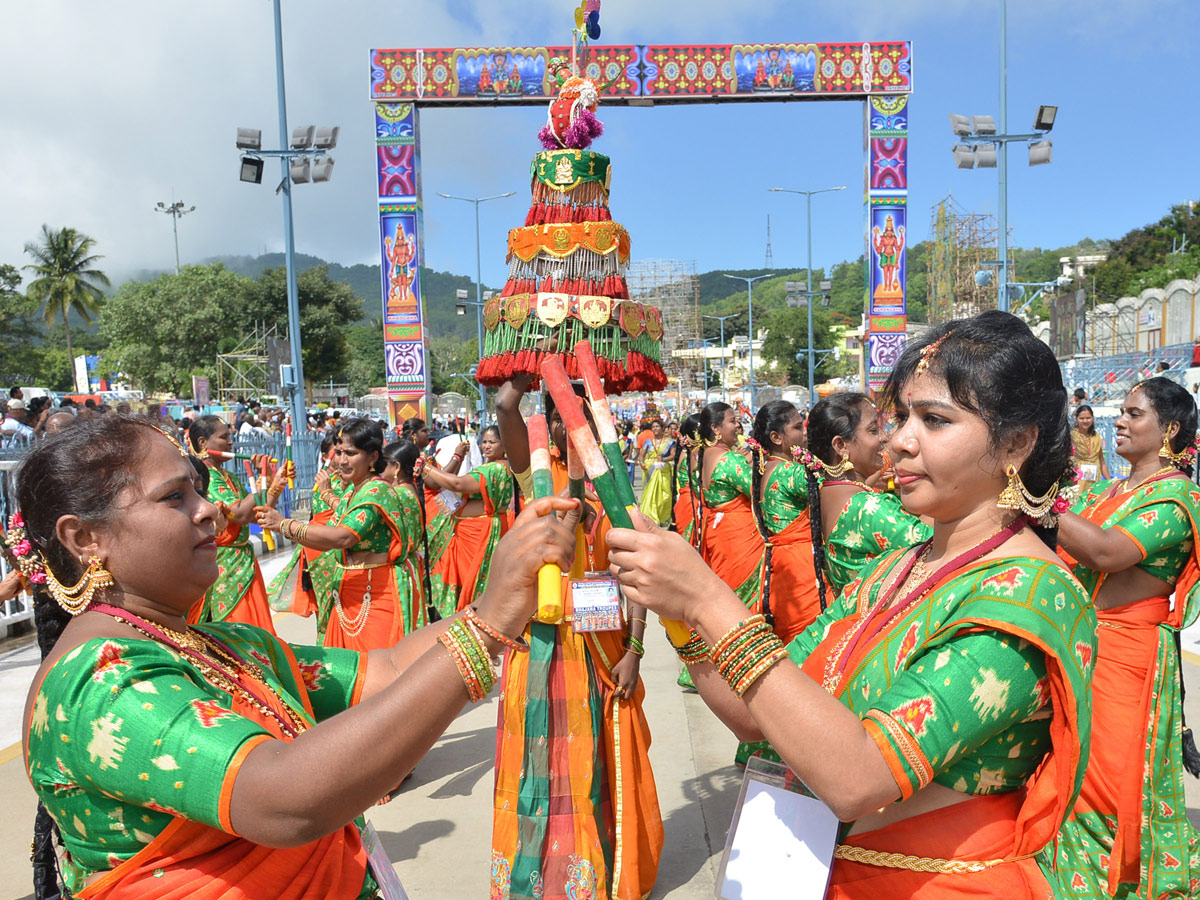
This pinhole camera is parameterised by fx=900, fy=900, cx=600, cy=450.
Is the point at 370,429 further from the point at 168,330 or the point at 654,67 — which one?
the point at 168,330

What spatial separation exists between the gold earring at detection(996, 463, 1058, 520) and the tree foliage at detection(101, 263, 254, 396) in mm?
47037

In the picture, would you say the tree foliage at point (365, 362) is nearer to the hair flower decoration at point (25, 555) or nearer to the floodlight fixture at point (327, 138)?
the floodlight fixture at point (327, 138)

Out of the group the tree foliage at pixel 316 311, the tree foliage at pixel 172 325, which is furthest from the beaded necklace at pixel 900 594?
the tree foliage at pixel 172 325

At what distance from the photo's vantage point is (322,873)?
5.46ft

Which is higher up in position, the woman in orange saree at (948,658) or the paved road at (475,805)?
the woman in orange saree at (948,658)

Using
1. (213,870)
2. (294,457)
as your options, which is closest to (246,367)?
(294,457)

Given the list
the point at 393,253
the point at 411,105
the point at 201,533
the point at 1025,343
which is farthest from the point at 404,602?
the point at 411,105

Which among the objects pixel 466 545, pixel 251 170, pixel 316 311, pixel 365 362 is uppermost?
pixel 316 311

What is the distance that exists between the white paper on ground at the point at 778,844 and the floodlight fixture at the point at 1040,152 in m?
16.4

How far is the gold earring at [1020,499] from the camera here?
5.82 ft

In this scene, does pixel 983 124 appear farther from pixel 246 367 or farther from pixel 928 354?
pixel 246 367

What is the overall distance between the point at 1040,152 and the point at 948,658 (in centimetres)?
1645

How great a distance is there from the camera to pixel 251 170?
47.9 feet

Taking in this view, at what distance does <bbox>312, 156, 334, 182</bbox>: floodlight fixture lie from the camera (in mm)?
14828
